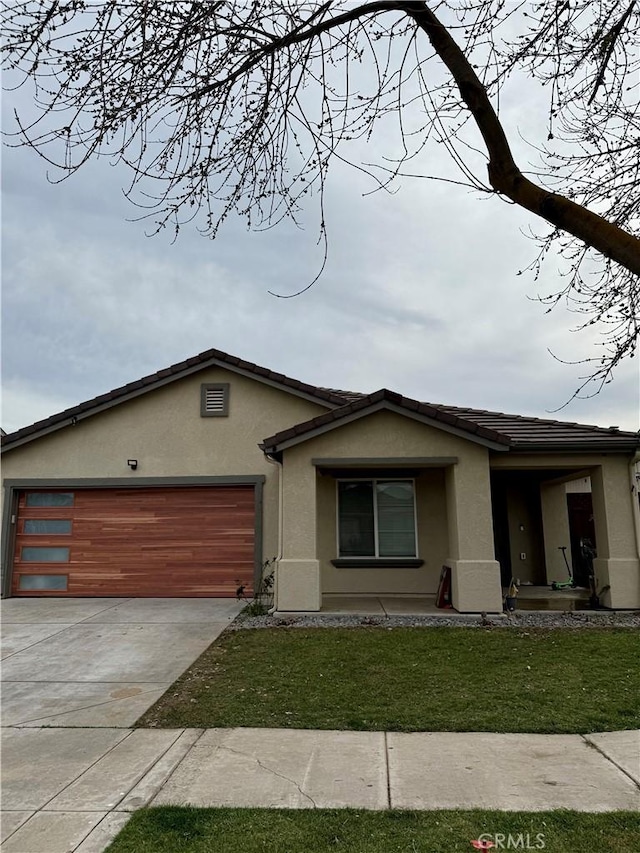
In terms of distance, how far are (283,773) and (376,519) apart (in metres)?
8.06

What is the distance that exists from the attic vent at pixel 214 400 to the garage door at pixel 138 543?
1681 millimetres

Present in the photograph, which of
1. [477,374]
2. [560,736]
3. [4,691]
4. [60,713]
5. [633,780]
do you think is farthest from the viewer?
[477,374]

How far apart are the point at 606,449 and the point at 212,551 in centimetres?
816

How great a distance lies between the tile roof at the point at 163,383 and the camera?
12.7 metres

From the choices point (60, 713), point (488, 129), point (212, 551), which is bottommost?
point (60, 713)

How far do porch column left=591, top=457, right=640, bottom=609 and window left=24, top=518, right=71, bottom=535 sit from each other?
1111 cm

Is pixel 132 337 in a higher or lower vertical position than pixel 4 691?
higher

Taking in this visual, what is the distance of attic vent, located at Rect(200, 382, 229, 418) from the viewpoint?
12820mm

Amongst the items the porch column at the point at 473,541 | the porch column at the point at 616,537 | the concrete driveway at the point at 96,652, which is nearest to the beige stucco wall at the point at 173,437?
the concrete driveway at the point at 96,652

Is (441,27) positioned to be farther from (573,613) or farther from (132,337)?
(132,337)

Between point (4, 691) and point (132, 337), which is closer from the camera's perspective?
point (4, 691)

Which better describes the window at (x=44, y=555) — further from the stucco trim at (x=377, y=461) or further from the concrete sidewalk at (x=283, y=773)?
the concrete sidewalk at (x=283, y=773)

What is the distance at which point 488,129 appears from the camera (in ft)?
12.1

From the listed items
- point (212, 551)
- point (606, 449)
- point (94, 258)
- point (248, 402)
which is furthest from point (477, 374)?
point (94, 258)
